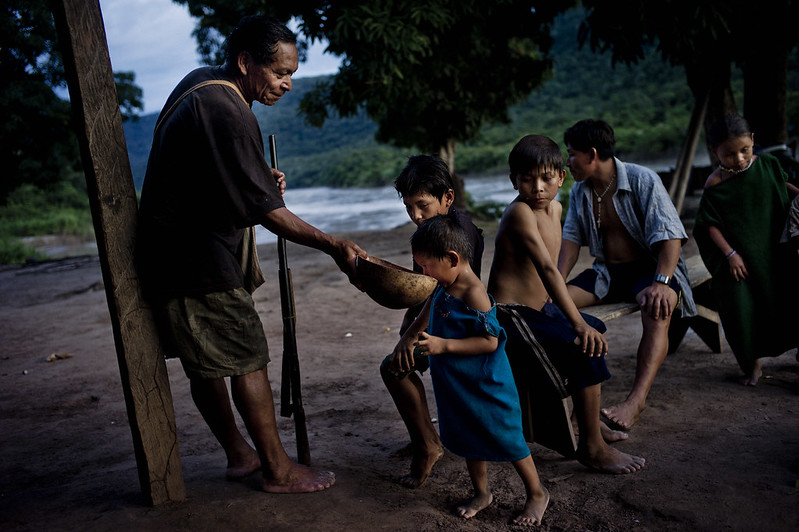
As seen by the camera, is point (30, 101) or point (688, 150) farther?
point (30, 101)

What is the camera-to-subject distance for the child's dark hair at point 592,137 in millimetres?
3480

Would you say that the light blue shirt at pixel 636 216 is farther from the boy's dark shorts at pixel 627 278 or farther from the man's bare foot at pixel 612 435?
the man's bare foot at pixel 612 435

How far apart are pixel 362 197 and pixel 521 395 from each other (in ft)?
102

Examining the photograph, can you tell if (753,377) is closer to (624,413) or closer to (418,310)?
(624,413)

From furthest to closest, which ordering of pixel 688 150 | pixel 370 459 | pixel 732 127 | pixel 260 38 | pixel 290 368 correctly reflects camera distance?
1. pixel 688 150
2. pixel 732 127
3. pixel 370 459
4. pixel 290 368
5. pixel 260 38

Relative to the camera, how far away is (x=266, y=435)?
2.61 metres

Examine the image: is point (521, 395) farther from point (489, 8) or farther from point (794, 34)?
point (489, 8)

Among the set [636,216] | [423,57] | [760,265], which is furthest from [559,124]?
[636,216]

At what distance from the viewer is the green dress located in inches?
148

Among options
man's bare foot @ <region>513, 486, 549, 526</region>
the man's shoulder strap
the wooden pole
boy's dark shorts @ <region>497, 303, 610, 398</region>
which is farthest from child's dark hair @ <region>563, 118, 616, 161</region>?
the wooden pole

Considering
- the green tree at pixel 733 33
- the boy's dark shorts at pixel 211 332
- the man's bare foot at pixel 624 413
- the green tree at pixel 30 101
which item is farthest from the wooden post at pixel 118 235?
the green tree at pixel 30 101

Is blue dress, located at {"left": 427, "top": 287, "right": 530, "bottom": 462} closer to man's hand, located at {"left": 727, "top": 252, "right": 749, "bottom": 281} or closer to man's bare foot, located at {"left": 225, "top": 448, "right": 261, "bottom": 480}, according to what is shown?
man's bare foot, located at {"left": 225, "top": 448, "right": 261, "bottom": 480}

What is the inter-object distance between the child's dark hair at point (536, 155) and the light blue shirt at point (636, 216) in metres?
0.89

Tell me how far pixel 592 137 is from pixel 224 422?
2.44 metres
